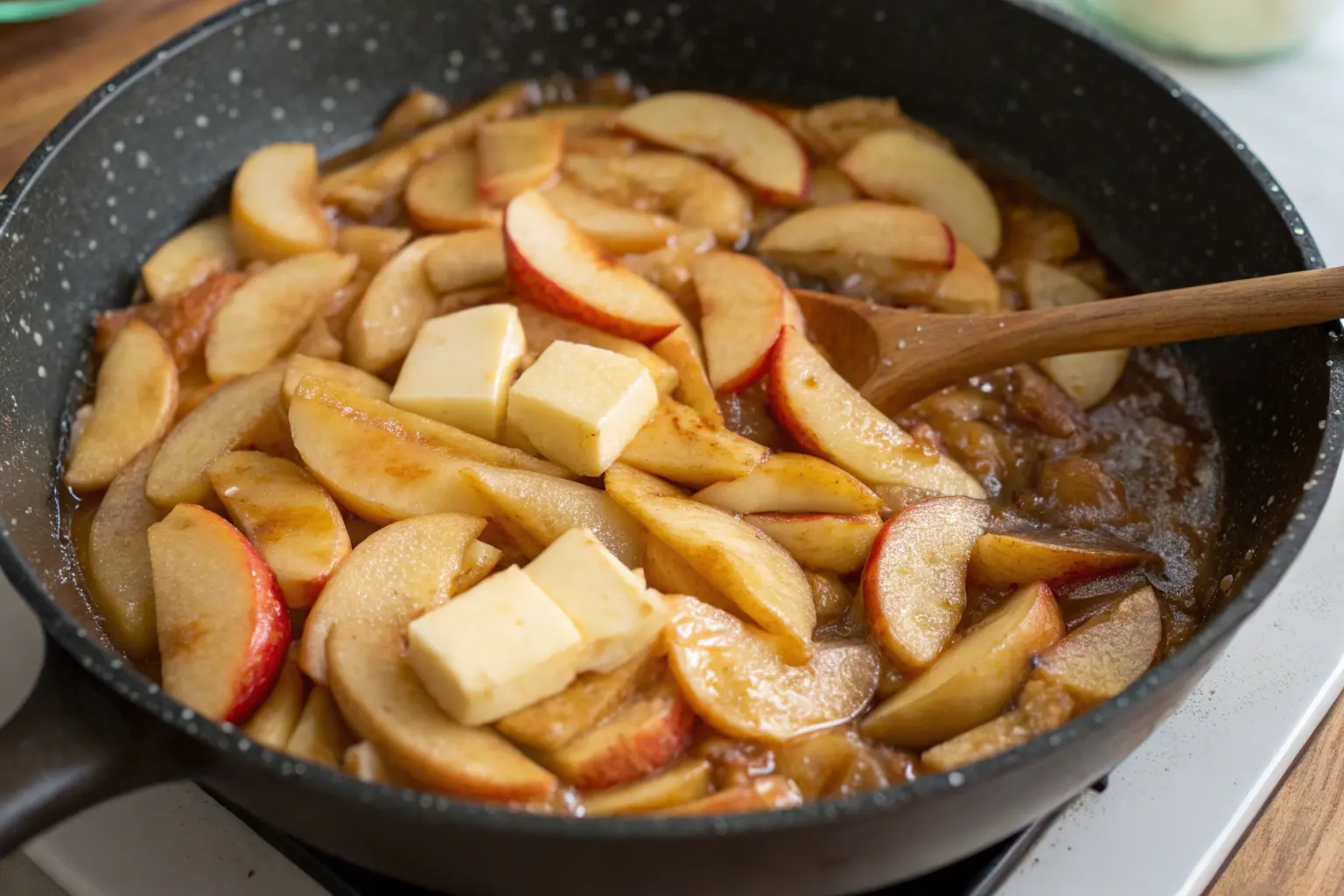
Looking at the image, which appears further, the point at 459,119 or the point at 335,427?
the point at 459,119

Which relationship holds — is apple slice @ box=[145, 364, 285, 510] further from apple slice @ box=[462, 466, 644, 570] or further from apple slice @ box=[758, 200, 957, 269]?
apple slice @ box=[758, 200, 957, 269]

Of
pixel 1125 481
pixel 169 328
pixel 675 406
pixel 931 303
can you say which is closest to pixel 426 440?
pixel 675 406

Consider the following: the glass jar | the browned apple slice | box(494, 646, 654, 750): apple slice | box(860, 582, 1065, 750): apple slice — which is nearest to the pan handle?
box(494, 646, 654, 750): apple slice

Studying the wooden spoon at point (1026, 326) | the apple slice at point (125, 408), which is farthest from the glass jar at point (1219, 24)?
the apple slice at point (125, 408)

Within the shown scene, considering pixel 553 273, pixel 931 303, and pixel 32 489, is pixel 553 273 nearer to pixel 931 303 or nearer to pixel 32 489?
pixel 931 303

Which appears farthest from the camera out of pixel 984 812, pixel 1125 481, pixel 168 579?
pixel 1125 481

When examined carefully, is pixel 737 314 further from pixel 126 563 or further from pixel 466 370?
pixel 126 563

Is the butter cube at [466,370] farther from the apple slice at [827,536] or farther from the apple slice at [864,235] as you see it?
the apple slice at [864,235]

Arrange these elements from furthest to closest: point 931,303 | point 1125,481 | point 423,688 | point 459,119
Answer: point 459,119 < point 931,303 < point 1125,481 < point 423,688
